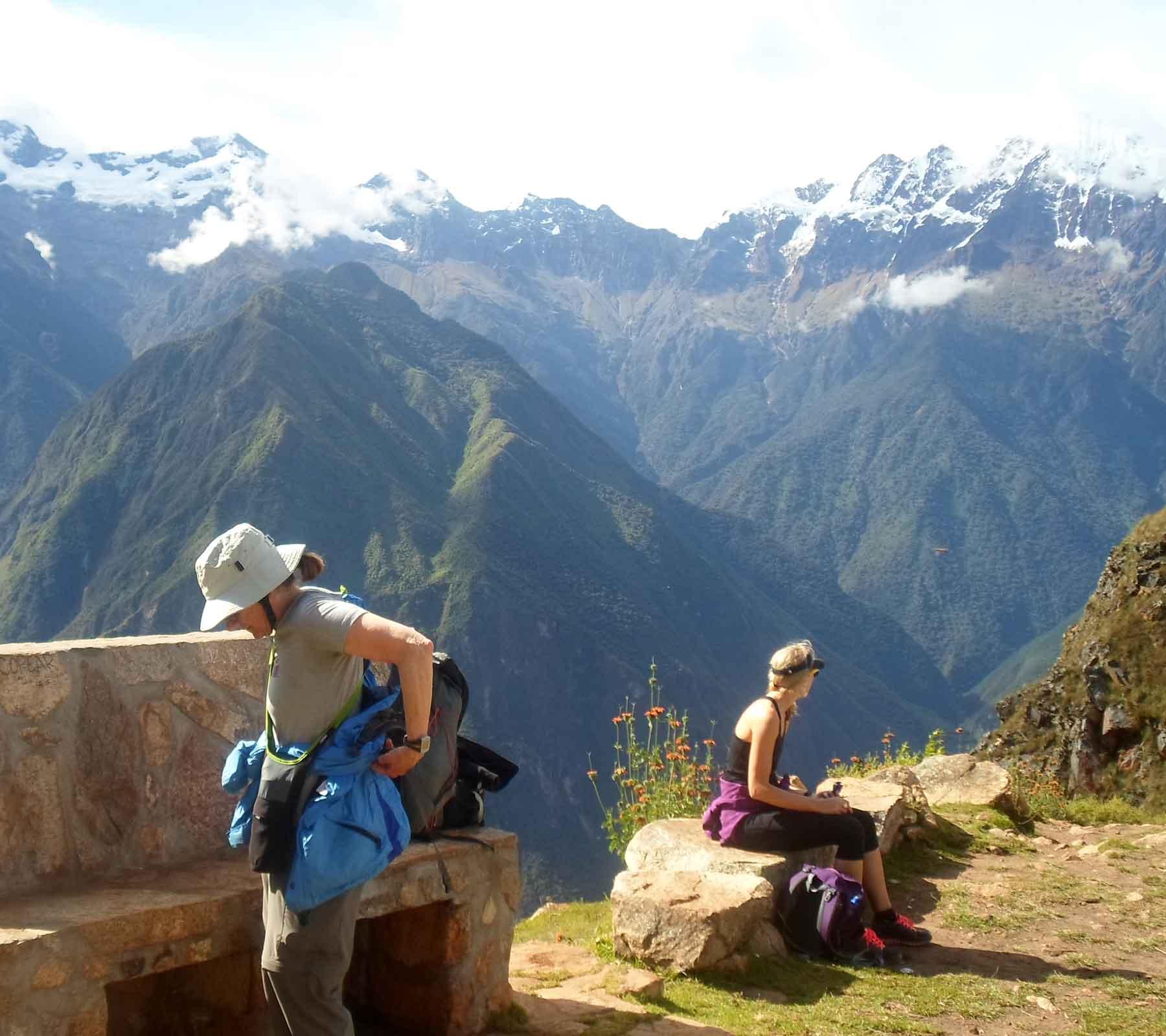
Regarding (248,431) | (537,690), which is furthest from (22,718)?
(248,431)

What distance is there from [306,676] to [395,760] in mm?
410

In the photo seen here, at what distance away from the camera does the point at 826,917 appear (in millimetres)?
6191

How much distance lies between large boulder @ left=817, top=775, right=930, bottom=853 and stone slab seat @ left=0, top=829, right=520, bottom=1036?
323cm

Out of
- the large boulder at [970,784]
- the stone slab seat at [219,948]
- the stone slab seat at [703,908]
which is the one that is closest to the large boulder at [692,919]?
the stone slab seat at [703,908]

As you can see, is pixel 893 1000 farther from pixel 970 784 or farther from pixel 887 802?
pixel 970 784

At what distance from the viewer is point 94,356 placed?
18888 cm

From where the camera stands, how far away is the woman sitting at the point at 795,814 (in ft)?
21.4

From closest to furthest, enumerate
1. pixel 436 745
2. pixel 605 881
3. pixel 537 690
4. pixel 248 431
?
pixel 436 745 → pixel 605 881 → pixel 537 690 → pixel 248 431

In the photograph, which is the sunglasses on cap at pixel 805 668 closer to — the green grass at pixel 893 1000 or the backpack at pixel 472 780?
the green grass at pixel 893 1000

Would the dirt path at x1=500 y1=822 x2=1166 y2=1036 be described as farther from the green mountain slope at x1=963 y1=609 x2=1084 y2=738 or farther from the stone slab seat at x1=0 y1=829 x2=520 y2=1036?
the green mountain slope at x1=963 y1=609 x2=1084 y2=738

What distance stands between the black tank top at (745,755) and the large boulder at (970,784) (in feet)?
12.8

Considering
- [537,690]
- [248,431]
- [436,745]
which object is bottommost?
[537,690]

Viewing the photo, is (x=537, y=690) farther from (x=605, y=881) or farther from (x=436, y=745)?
(x=436, y=745)

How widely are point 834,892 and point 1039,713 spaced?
35.7 feet
